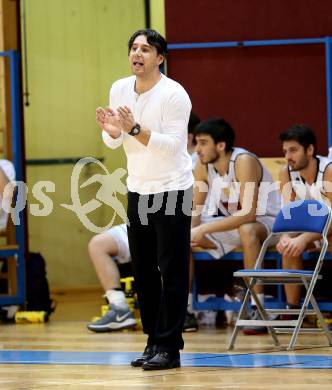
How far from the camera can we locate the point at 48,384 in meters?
4.98

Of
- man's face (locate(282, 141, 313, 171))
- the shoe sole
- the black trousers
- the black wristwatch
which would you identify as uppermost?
the black wristwatch

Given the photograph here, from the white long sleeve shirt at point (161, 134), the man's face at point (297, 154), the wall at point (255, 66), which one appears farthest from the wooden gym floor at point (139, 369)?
the wall at point (255, 66)

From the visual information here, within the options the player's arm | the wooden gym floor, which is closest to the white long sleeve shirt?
the wooden gym floor

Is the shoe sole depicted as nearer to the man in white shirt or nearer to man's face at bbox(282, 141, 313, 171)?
man's face at bbox(282, 141, 313, 171)

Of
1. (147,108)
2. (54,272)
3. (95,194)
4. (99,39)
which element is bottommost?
(54,272)

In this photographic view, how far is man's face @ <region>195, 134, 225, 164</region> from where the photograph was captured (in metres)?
7.52

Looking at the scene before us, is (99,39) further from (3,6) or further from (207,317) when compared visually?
(207,317)

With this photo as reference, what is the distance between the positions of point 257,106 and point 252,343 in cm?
224

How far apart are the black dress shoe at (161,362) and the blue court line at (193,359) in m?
0.15

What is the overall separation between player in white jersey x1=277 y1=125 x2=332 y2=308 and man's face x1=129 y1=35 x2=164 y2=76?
2000mm

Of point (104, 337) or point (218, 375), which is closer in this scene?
point (218, 375)

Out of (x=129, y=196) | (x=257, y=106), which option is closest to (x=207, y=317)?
(x=257, y=106)

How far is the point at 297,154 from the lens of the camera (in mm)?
7230

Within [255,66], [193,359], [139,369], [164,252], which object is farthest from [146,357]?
[255,66]
